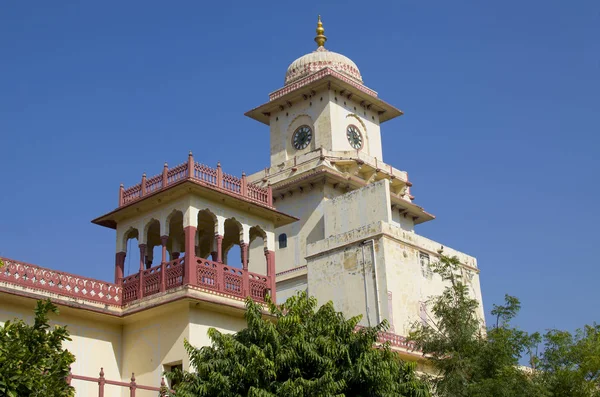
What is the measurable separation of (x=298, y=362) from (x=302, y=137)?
81.1 ft

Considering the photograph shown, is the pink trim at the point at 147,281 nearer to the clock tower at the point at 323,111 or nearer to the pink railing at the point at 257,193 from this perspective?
the pink railing at the point at 257,193

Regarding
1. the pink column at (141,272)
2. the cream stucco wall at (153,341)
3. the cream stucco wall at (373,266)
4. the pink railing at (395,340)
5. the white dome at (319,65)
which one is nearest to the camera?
the cream stucco wall at (153,341)

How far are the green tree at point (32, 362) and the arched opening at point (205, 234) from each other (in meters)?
9.41

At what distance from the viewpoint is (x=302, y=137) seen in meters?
39.8

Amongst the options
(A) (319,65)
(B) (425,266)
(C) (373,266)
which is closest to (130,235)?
(C) (373,266)

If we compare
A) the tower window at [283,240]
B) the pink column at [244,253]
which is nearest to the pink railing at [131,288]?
the pink column at [244,253]

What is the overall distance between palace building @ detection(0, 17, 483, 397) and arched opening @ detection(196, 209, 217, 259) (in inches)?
1.7

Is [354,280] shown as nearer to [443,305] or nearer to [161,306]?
[443,305]

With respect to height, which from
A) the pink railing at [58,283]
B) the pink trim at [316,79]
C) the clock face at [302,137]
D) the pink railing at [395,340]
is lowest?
the pink railing at [395,340]

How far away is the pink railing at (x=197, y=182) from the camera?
22219mm

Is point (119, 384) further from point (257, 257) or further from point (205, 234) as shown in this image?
point (257, 257)

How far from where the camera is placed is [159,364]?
2081 centimetres

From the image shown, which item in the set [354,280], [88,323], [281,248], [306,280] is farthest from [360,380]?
[281,248]

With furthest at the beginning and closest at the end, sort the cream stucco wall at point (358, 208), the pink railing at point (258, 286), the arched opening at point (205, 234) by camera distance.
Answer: the cream stucco wall at point (358, 208) → the arched opening at point (205, 234) → the pink railing at point (258, 286)
